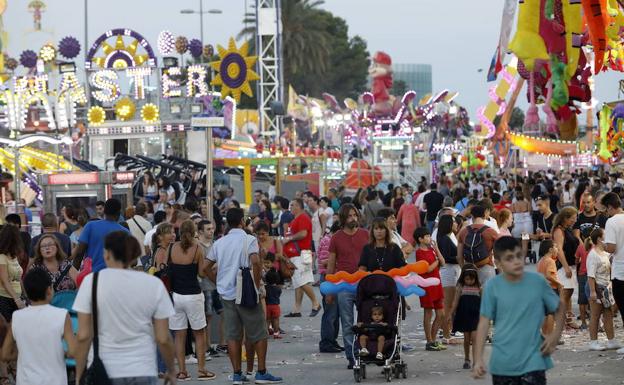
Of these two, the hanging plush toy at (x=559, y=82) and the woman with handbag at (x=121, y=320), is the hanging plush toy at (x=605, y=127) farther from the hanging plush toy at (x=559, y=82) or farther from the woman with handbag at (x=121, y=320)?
the woman with handbag at (x=121, y=320)

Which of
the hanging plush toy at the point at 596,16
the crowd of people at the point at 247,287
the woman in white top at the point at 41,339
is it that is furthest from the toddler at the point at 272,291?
the woman in white top at the point at 41,339

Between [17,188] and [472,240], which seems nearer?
[472,240]

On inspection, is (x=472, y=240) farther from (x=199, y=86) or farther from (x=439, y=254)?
(x=199, y=86)

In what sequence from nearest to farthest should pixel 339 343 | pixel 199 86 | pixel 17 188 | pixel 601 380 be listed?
pixel 601 380 → pixel 339 343 → pixel 17 188 → pixel 199 86

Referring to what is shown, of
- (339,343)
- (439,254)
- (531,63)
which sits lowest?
(339,343)

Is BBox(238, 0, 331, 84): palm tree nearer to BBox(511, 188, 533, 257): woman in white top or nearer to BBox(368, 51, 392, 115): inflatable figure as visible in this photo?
BBox(368, 51, 392, 115): inflatable figure

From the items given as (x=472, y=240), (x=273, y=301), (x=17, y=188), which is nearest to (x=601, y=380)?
(x=472, y=240)

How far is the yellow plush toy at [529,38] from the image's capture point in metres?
17.0

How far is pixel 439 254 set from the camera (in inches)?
568

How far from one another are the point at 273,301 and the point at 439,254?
2.02 meters

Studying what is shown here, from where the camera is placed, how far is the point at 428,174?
189 ft

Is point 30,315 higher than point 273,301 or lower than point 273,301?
higher

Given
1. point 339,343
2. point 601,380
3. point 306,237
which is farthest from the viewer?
point 306,237

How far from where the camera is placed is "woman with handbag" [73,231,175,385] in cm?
721
